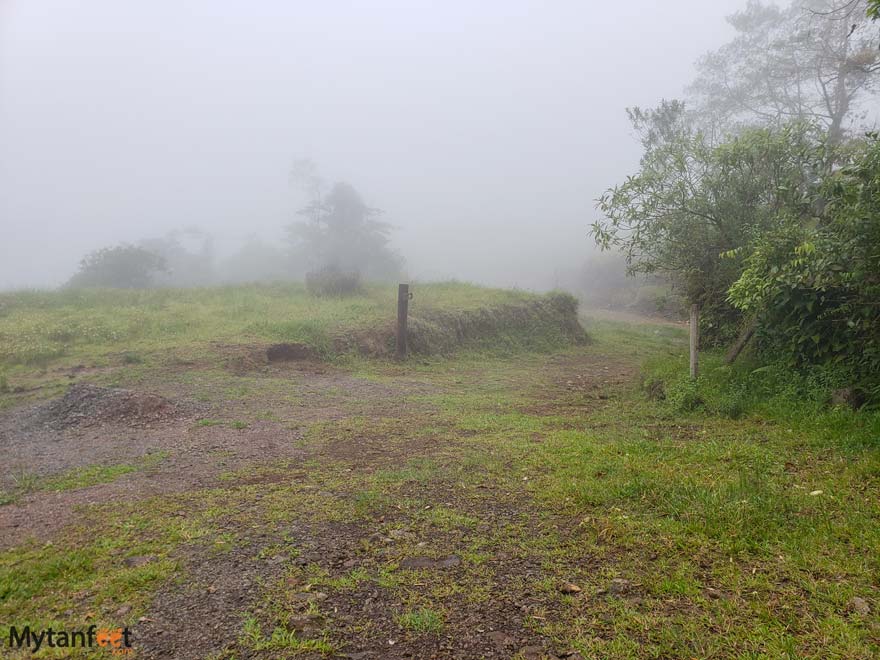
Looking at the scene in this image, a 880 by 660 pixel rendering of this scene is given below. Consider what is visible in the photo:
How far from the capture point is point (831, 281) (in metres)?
6.49

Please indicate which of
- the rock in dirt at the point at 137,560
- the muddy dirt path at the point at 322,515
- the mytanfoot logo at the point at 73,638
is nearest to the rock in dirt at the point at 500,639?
the muddy dirt path at the point at 322,515

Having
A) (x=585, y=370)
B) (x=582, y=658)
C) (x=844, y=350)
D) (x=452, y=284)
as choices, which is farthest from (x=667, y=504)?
(x=452, y=284)

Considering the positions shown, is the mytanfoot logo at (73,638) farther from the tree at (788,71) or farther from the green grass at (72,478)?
the tree at (788,71)

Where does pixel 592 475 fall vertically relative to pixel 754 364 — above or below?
below

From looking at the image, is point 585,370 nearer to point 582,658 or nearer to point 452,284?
point 452,284

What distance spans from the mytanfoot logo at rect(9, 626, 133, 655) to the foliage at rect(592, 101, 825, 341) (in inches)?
368

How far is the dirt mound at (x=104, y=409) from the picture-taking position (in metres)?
7.63

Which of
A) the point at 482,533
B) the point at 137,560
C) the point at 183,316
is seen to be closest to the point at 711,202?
the point at 482,533

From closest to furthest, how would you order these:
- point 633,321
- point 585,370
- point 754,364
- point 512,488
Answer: point 512,488
point 754,364
point 585,370
point 633,321

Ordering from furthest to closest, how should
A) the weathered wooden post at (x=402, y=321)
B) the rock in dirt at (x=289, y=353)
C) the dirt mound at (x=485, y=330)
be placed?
the dirt mound at (x=485, y=330) → the weathered wooden post at (x=402, y=321) → the rock in dirt at (x=289, y=353)

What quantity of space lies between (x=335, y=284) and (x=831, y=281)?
48.9ft

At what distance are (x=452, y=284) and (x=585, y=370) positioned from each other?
27.3ft

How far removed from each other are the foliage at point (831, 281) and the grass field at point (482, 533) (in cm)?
60

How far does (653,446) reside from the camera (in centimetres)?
594
